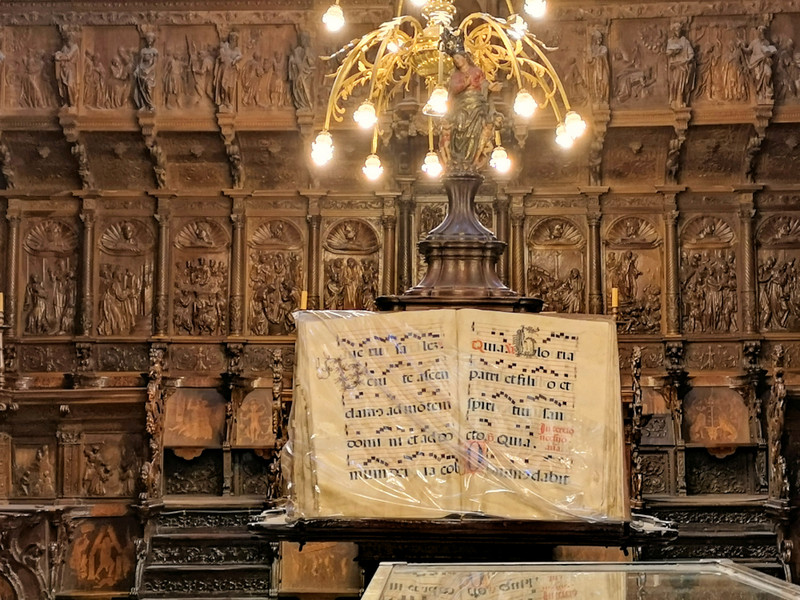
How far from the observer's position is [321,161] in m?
8.77

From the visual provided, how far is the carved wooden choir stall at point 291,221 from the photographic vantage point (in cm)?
1412

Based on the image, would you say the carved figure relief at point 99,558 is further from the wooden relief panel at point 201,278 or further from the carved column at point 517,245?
the carved column at point 517,245

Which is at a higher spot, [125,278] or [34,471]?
[125,278]

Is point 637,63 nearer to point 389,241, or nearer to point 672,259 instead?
point 672,259

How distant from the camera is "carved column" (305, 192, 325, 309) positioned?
15.1m

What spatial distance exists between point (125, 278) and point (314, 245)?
2779mm

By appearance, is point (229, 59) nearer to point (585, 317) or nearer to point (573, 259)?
point (573, 259)

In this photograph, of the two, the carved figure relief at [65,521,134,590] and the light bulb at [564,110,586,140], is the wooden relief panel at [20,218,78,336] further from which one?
the light bulb at [564,110,586,140]

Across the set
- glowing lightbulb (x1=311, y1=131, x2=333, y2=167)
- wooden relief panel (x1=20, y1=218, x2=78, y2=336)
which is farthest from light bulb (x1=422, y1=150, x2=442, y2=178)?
wooden relief panel (x1=20, y1=218, x2=78, y2=336)

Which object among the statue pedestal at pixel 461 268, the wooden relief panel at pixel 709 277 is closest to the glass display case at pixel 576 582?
the statue pedestal at pixel 461 268

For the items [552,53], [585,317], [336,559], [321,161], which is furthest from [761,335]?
[585,317]

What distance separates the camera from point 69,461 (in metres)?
14.1

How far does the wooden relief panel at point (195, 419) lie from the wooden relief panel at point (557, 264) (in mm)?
4708

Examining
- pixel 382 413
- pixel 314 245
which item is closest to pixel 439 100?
pixel 382 413
